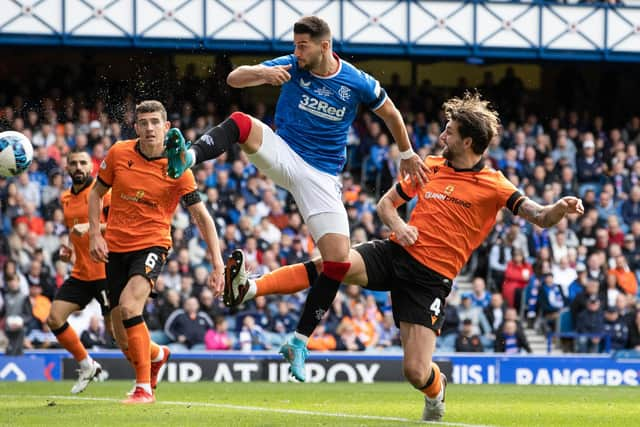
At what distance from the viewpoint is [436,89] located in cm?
2648

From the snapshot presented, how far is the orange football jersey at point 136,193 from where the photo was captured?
11.4 m

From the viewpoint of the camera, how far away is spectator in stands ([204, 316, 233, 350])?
1855 cm

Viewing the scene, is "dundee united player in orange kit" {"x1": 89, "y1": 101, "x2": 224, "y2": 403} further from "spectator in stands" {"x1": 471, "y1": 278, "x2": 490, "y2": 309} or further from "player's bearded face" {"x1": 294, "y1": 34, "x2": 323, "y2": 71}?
"spectator in stands" {"x1": 471, "y1": 278, "x2": 490, "y2": 309}

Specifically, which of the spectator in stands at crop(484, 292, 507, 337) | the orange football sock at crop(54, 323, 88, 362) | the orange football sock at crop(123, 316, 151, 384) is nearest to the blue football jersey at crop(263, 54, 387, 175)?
the orange football sock at crop(123, 316, 151, 384)

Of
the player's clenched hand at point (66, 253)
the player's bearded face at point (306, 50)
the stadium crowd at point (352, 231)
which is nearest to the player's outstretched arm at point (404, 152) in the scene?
the player's bearded face at point (306, 50)

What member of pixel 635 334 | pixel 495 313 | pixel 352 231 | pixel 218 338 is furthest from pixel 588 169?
pixel 218 338

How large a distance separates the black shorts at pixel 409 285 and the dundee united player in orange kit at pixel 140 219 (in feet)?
6.15

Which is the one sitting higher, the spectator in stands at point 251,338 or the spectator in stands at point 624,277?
the spectator in stands at point 624,277

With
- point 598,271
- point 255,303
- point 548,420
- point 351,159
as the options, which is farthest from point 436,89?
point 548,420

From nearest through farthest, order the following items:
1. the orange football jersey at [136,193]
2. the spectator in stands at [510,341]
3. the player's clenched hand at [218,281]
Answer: the player's clenched hand at [218,281]
the orange football jersey at [136,193]
the spectator in stands at [510,341]

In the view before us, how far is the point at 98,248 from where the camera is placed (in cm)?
1096

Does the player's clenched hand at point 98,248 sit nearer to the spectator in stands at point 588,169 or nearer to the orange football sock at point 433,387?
the orange football sock at point 433,387

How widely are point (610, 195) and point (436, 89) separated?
16.1ft

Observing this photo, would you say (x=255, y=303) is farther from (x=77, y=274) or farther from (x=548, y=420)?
(x=548, y=420)
